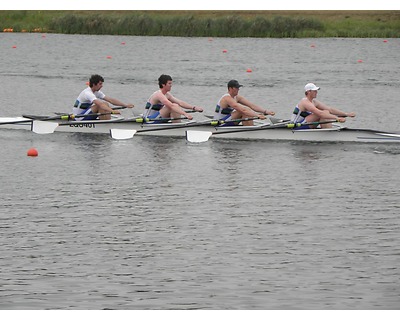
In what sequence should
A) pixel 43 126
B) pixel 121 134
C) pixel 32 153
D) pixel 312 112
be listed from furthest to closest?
pixel 43 126
pixel 121 134
pixel 312 112
pixel 32 153

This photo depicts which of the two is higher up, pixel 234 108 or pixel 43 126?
pixel 234 108

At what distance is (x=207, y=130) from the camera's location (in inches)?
1099

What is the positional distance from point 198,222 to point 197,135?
862cm

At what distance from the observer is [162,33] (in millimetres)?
65125

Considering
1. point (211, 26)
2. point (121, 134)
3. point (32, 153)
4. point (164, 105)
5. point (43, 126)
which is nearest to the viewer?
point (32, 153)

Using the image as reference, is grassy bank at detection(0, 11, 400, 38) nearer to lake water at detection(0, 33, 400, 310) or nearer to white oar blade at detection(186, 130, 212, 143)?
lake water at detection(0, 33, 400, 310)

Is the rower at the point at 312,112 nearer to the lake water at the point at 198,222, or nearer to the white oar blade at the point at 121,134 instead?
the lake water at the point at 198,222

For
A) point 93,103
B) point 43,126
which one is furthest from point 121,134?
point 43,126

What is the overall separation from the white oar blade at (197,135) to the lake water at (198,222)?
0.24 m

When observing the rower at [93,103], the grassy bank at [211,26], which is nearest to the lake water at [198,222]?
the rower at [93,103]

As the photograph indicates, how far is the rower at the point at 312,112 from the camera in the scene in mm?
26391

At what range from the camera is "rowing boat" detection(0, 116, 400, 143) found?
2689cm

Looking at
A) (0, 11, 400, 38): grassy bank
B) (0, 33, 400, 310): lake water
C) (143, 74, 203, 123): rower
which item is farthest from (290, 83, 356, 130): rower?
(0, 11, 400, 38): grassy bank

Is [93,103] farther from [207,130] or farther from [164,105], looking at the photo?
[207,130]
